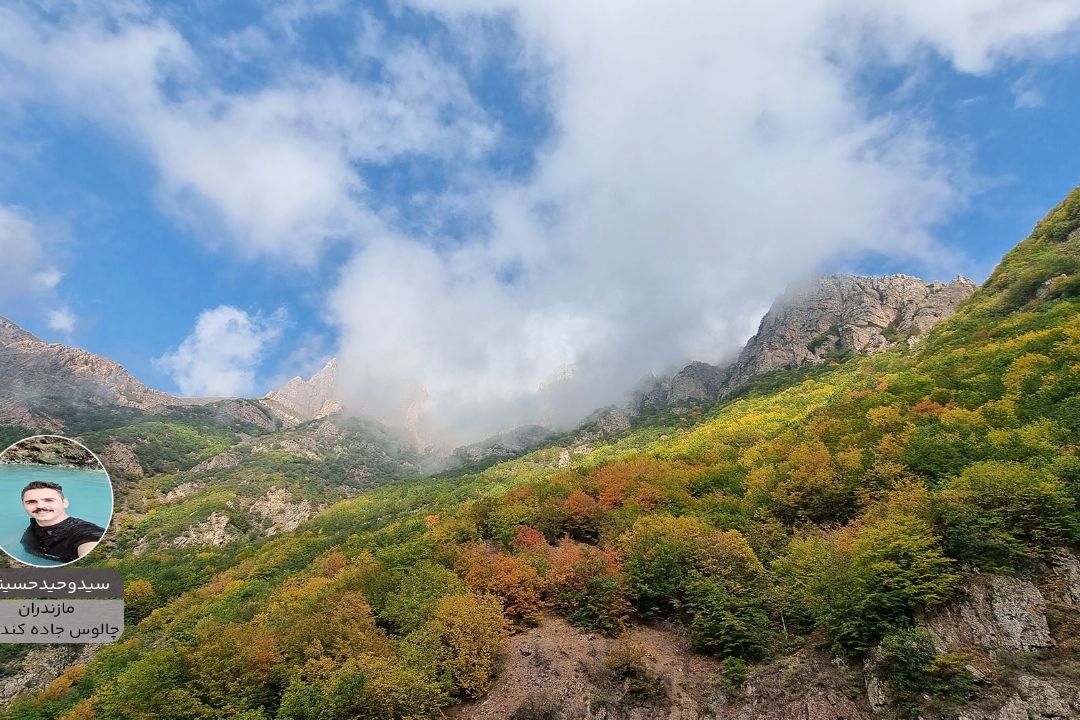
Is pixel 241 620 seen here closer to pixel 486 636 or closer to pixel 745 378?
pixel 486 636

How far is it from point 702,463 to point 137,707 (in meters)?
47.0

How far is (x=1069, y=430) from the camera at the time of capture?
96.4 feet

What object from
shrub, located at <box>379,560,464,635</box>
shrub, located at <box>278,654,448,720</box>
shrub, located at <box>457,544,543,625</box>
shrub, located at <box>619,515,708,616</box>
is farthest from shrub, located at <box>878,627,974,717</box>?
shrub, located at <box>379,560,464,635</box>

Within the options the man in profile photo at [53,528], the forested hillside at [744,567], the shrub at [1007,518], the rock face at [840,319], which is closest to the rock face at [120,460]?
the forested hillside at [744,567]

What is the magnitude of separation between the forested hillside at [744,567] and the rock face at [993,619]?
399 millimetres

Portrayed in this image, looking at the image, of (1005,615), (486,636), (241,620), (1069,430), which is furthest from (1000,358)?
(241,620)

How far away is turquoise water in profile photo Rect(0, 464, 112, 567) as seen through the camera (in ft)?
35.8

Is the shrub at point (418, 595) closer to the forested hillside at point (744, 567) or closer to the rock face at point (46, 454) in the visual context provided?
the forested hillside at point (744, 567)

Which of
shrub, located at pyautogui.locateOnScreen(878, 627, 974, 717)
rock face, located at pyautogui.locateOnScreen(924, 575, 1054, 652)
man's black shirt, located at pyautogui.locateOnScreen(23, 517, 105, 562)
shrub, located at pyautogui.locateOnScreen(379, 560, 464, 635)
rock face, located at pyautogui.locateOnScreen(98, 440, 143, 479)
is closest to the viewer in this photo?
man's black shirt, located at pyautogui.locateOnScreen(23, 517, 105, 562)

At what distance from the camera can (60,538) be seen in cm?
1130

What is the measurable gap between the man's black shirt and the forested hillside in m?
15.7

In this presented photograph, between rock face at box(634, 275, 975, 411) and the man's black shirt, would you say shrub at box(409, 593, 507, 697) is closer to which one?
the man's black shirt

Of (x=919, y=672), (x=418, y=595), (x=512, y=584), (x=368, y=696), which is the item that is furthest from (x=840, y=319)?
(x=368, y=696)

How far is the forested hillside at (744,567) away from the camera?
861 inches
